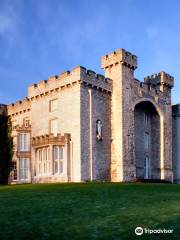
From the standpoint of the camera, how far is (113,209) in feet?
49.7

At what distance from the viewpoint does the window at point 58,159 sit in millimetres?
32281

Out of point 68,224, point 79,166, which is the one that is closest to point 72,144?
point 79,166

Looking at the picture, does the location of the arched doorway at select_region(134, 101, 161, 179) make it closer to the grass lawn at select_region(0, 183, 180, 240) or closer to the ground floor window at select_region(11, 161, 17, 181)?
the ground floor window at select_region(11, 161, 17, 181)

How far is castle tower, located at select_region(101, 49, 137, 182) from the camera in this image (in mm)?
33625

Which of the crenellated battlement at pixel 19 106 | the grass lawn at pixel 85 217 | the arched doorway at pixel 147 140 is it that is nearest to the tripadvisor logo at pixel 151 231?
the grass lawn at pixel 85 217

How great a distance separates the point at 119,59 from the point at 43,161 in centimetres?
1110

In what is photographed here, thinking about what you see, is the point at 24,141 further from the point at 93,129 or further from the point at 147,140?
the point at 147,140

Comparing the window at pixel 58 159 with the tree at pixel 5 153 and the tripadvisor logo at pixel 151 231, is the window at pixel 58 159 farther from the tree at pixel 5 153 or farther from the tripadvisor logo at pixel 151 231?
the tripadvisor logo at pixel 151 231

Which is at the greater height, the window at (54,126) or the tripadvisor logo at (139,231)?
the window at (54,126)

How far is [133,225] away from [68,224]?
206 centimetres

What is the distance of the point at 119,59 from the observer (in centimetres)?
3462

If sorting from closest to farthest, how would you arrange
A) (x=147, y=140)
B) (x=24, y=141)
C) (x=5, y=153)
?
(x=24, y=141) < (x=5, y=153) < (x=147, y=140)

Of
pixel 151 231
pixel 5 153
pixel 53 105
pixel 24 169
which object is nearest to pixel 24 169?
pixel 24 169

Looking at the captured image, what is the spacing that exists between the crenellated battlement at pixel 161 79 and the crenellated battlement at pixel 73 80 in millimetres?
8447
